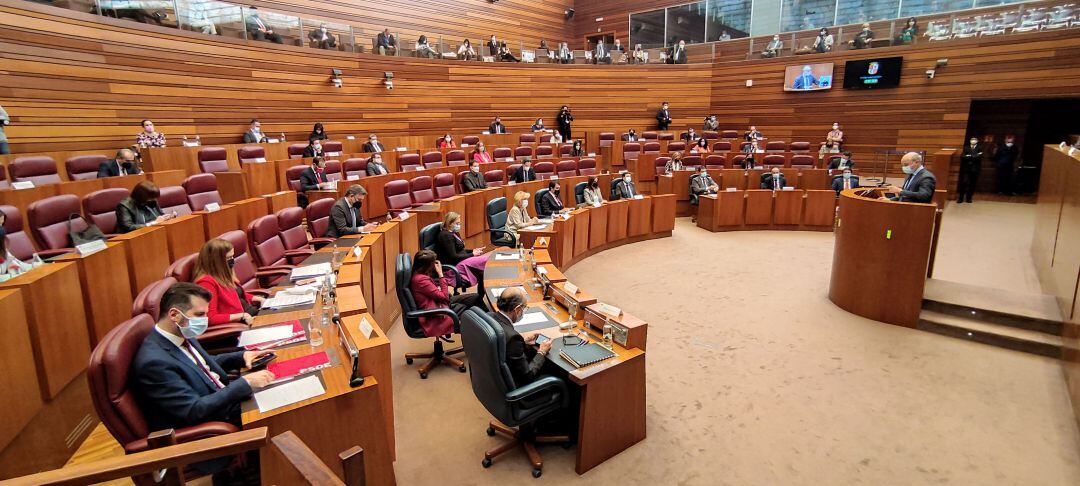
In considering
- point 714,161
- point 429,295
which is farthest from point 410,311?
point 714,161

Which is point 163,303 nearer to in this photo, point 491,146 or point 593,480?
point 593,480

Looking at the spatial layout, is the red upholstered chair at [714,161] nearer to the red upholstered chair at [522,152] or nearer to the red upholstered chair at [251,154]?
the red upholstered chair at [522,152]

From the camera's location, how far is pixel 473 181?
8.05 m

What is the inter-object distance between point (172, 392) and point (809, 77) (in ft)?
48.5

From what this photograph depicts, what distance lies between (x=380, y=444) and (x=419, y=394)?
133 cm

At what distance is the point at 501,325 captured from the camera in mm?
2762

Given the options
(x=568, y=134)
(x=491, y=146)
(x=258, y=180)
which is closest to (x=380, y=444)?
(x=258, y=180)

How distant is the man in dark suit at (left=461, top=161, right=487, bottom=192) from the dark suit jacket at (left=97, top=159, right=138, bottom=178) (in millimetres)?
4023

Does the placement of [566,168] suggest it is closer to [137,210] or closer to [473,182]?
[473,182]

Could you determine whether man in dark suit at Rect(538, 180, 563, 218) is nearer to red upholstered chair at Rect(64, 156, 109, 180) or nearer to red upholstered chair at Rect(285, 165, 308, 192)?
red upholstered chair at Rect(285, 165, 308, 192)

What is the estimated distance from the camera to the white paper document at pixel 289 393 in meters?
2.21

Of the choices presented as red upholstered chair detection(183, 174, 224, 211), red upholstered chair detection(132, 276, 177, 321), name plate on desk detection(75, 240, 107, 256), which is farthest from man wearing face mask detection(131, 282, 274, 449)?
red upholstered chair detection(183, 174, 224, 211)

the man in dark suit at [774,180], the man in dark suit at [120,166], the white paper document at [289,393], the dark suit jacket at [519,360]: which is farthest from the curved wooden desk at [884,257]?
the man in dark suit at [120,166]

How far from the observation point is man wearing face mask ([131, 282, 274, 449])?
2.06 meters
